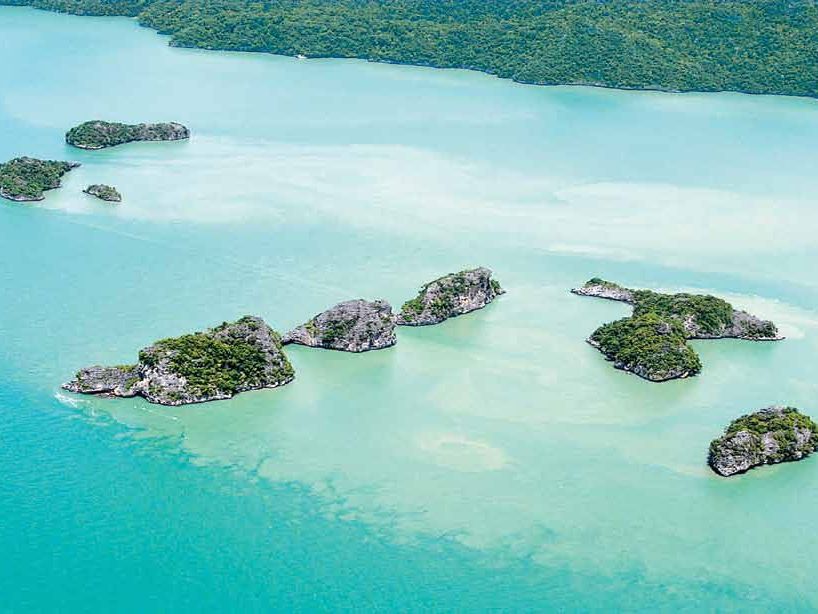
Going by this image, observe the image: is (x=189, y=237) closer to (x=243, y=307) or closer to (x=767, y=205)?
(x=243, y=307)

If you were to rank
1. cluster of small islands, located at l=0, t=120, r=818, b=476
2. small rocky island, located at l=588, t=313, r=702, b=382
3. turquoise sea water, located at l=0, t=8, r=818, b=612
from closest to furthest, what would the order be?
turquoise sea water, located at l=0, t=8, r=818, b=612 → cluster of small islands, located at l=0, t=120, r=818, b=476 → small rocky island, located at l=588, t=313, r=702, b=382

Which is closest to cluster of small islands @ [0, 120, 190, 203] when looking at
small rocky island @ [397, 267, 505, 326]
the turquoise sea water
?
the turquoise sea water

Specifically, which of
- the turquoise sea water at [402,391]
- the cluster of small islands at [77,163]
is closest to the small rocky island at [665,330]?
the turquoise sea water at [402,391]

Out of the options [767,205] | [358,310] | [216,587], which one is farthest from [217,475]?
[767,205]

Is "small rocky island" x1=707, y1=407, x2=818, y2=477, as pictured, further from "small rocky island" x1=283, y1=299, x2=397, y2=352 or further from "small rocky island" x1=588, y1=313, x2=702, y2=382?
"small rocky island" x1=283, y1=299, x2=397, y2=352

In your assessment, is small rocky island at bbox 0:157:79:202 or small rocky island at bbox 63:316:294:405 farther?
small rocky island at bbox 0:157:79:202

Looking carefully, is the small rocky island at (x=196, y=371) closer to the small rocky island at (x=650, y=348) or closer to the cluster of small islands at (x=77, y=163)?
the small rocky island at (x=650, y=348)

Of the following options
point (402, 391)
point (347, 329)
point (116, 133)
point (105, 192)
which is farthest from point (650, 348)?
point (116, 133)
